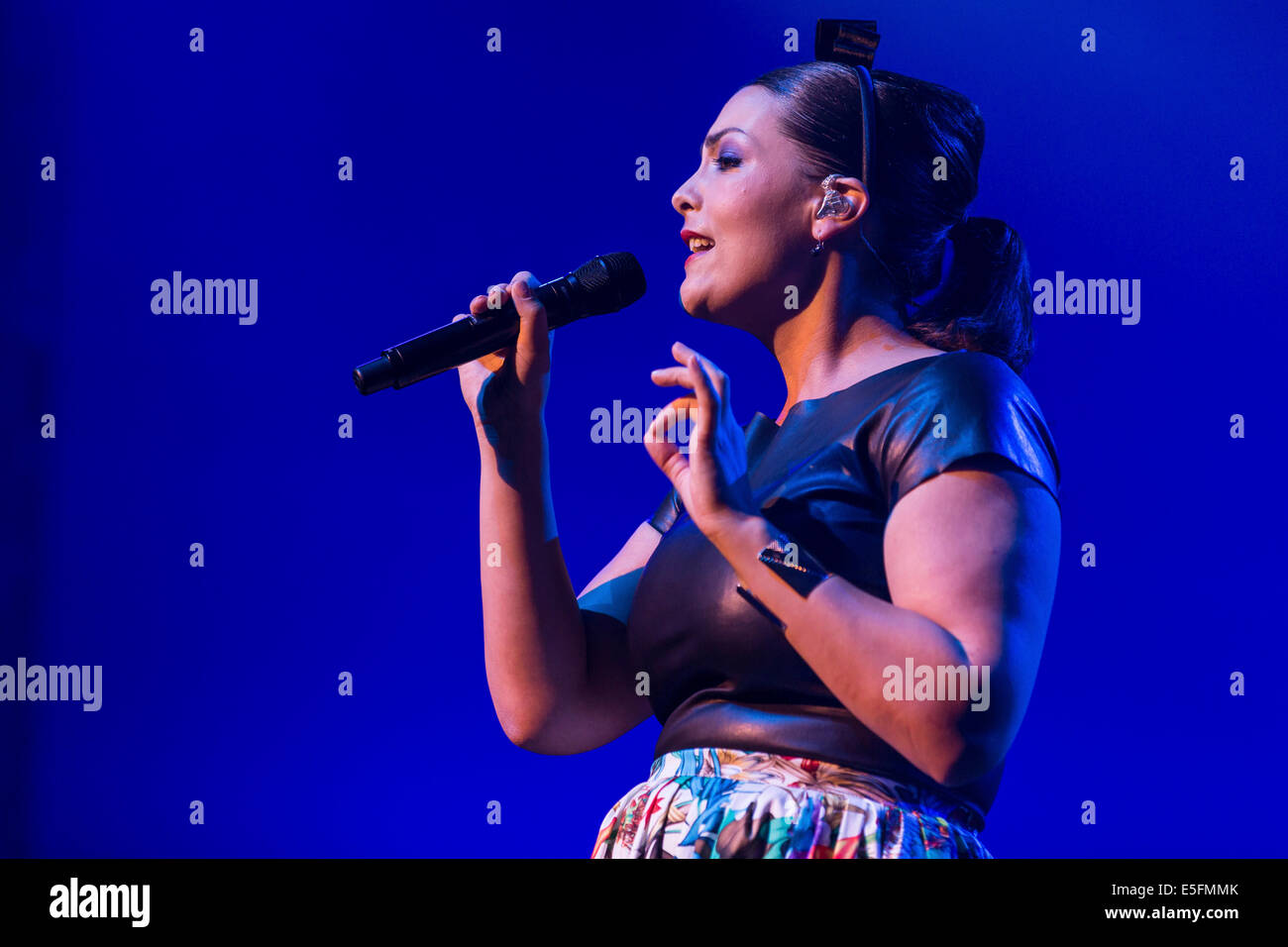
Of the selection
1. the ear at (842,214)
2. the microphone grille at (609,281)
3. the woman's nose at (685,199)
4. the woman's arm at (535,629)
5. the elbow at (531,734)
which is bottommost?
the elbow at (531,734)

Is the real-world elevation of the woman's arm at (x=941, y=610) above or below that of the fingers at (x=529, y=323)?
below

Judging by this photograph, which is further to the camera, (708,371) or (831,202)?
(831,202)

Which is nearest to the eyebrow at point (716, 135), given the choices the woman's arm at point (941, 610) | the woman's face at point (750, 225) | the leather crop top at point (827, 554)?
the woman's face at point (750, 225)

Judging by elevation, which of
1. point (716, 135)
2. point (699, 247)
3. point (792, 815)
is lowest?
point (792, 815)

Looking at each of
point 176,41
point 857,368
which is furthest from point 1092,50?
point 176,41

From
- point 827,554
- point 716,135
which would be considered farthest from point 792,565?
point 716,135

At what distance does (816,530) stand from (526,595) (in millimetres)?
371

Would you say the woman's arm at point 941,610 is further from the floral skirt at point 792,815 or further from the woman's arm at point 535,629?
the woman's arm at point 535,629

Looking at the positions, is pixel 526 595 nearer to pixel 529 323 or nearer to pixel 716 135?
pixel 529 323

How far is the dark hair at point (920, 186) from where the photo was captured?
1.39m

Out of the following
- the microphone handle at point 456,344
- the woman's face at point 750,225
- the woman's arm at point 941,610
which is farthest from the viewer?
the woman's face at point 750,225

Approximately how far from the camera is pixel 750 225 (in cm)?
138

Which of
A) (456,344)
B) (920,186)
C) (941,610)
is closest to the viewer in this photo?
(941,610)

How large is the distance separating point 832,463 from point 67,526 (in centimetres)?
137
